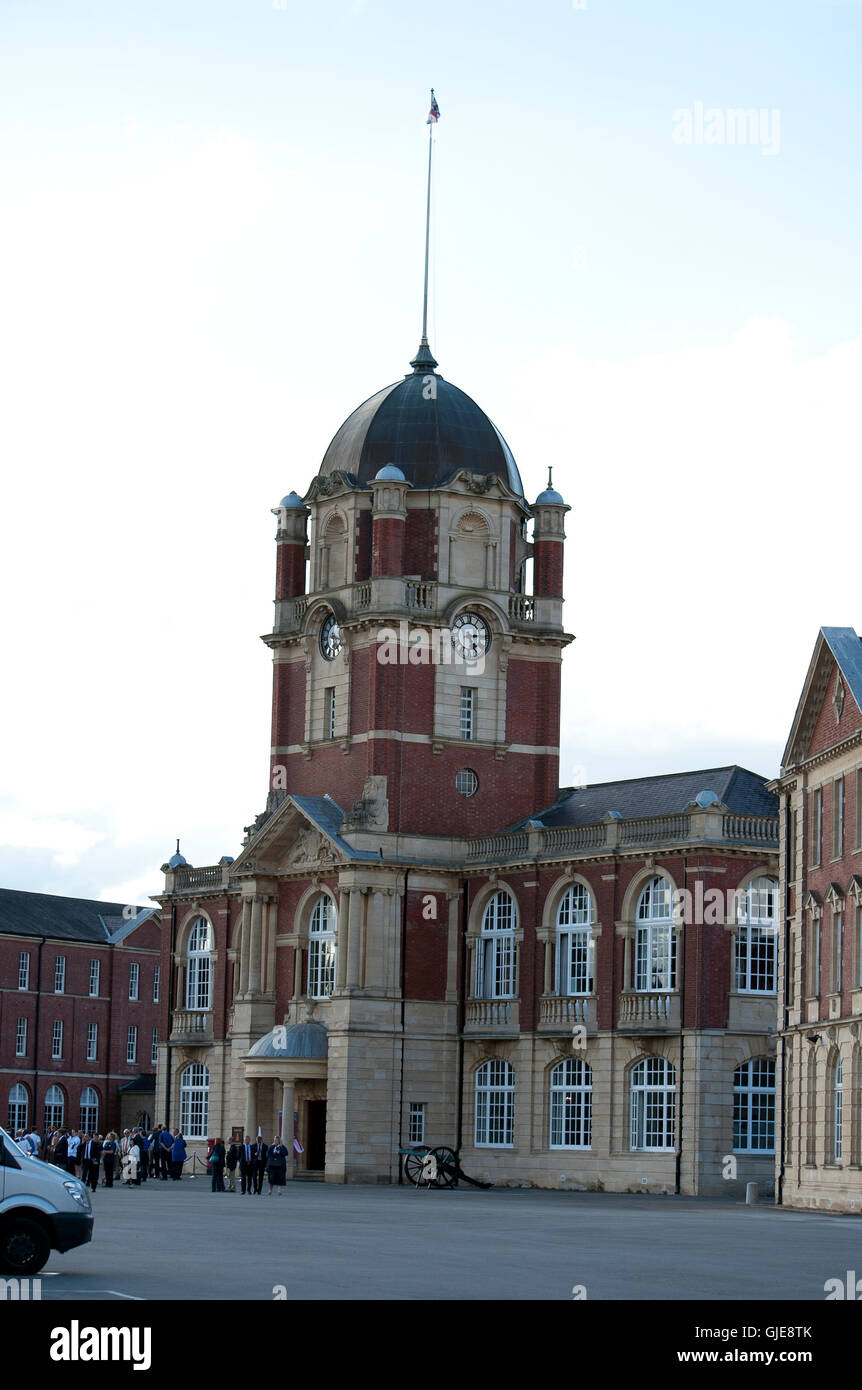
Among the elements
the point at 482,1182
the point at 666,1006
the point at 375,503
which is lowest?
the point at 482,1182

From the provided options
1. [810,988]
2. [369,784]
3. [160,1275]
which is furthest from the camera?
[369,784]

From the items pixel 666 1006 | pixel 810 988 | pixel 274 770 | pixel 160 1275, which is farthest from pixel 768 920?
pixel 160 1275

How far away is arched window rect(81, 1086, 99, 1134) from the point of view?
10781cm

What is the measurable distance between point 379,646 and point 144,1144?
1703cm

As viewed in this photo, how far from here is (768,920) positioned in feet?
208

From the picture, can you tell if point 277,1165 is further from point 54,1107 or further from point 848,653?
point 54,1107

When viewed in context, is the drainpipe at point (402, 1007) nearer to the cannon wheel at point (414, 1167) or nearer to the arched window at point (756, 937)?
the cannon wheel at point (414, 1167)

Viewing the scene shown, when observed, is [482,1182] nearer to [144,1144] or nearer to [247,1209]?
[144,1144]

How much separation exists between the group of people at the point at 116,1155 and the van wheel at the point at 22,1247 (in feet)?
85.2

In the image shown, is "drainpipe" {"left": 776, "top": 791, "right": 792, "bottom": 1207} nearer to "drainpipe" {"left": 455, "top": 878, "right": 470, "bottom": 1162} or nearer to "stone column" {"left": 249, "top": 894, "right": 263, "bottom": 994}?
"drainpipe" {"left": 455, "top": 878, "right": 470, "bottom": 1162}

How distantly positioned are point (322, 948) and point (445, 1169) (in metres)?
9.43

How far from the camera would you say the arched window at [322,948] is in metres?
72.9

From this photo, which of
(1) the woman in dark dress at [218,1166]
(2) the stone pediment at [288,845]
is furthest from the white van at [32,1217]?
(2) the stone pediment at [288,845]

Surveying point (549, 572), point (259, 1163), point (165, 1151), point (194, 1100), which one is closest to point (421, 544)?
point (549, 572)
